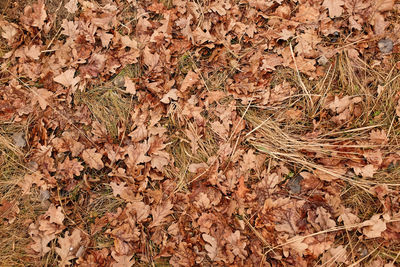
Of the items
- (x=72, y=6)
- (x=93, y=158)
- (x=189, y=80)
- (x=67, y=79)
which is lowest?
(x=93, y=158)

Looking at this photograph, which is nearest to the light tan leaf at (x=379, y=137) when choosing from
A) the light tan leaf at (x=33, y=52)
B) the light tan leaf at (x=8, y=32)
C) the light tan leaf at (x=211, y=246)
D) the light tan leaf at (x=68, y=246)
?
the light tan leaf at (x=211, y=246)

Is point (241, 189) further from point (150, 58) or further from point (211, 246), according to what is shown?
point (150, 58)

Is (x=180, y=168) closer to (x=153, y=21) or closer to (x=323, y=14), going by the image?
(x=153, y=21)

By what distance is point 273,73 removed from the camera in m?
3.28

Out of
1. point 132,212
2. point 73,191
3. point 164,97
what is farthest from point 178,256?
point 164,97

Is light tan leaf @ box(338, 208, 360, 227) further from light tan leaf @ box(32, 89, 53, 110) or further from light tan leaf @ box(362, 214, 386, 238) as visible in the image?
light tan leaf @ box(32, 89, 53, 110)

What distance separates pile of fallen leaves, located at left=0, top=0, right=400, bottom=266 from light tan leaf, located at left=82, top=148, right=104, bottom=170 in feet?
0.05

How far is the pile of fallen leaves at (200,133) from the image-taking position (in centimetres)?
279

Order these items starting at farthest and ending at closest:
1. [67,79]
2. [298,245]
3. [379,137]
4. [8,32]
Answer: [8,32] < [67,79] < [379,137] < [298,245]

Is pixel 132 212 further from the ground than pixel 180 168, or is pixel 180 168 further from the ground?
pixel 180 168

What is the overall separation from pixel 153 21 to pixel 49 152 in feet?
6.23

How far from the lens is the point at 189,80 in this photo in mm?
3264

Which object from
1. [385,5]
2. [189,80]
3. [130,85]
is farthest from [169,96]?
[385,5]

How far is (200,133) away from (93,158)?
1163 millimetres
